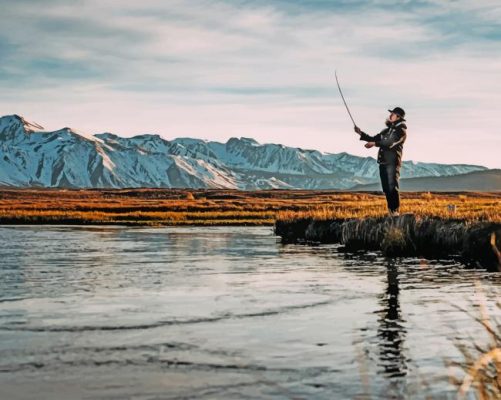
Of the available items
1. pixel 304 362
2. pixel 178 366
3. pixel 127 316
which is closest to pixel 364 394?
pixel 304 362

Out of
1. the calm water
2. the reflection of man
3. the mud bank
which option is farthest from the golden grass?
the mud bank

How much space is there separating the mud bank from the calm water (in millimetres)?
1363

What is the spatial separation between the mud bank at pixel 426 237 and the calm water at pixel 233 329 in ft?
4.47

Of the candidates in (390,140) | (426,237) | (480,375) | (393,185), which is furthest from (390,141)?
(480,375)

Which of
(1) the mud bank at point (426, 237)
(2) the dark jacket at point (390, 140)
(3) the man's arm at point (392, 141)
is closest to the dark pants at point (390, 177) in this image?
(2) the dark jacket at point (390, 140)

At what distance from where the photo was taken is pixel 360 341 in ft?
39.3

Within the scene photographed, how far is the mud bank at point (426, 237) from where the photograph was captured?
953 inches

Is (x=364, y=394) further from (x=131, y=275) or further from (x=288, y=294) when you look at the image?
(x=131, y=275)

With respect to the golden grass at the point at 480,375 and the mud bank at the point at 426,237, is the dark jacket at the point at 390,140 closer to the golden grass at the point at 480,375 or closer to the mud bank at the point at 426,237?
the mud bank at the point at 426,237

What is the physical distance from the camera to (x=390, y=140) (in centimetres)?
2656

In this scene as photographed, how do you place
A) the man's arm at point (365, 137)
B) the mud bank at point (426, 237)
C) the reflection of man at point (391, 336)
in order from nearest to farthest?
1. the reflection of man at point (391, 336)
2. the mud bank at point (426, 237)
3. the man's arm at point (365, 137)

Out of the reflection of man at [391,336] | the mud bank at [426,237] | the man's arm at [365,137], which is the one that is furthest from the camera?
the man's arm at [365,137]

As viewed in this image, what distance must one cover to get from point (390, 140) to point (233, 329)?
1489 cm

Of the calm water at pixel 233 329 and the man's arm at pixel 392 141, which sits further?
the man's arm at pixel 392 141
